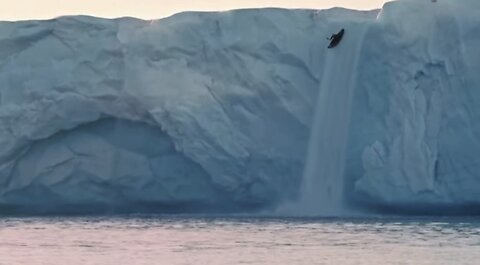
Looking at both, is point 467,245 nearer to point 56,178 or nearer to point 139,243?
point 139,243

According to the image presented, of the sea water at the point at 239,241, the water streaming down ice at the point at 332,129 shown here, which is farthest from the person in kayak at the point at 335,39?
the sea water at the point at 239,241

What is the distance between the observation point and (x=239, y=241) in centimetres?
2009

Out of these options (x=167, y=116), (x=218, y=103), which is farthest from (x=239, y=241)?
(x=218, y=103)

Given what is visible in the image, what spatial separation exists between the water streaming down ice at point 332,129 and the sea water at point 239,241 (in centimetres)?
127

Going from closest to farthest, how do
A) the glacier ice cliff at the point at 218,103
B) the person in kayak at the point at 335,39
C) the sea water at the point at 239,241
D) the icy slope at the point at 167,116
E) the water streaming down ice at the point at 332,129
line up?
the sea water at the point at 239,241 < the glacier ice cliff at the point at 218,103 < the icy slope at the point at 167,116 < the water streaming down ice at the point at 332,129 < the person in kayak at the point at 335,39

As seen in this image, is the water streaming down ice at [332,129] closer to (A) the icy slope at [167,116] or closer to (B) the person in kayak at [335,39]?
(B) the person in kayak at [335,39]

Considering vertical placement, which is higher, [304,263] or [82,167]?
[82,167]

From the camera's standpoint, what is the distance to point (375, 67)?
25641mm

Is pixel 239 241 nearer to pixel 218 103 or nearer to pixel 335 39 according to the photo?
pixel 218 103

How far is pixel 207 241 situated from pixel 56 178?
21.1ft

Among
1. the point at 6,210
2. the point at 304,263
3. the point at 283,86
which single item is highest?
the point at 283,86

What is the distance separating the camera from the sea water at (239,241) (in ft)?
58.8

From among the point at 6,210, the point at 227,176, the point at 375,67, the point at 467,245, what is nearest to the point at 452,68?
the point at 375,67

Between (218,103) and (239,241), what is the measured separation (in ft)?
19.6
